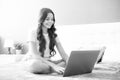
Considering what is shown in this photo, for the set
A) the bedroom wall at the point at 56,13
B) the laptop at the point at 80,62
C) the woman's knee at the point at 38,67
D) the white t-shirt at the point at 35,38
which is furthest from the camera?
the bedroom wall at the point at 56,13

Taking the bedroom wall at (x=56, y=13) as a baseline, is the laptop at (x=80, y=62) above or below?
below

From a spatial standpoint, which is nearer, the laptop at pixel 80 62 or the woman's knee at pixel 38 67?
the laptop at pixel 80 62

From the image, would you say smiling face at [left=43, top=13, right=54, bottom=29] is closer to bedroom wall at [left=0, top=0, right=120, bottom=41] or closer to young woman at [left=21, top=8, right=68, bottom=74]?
young woman at [left=21, top=8, right=68, bottom=74]

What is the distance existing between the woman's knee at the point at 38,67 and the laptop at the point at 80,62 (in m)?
0.29

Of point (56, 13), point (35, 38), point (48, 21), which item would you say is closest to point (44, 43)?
point (35, 38)

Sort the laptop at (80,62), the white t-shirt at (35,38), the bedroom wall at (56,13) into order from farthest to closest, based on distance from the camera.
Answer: the bedroom wall at (56,13), the white t-shirt at (35,38), the laptop at (80,62)

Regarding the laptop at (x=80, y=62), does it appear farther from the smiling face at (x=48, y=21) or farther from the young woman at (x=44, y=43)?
the smiling face at (x=48, y=21)

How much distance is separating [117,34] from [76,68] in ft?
6.18

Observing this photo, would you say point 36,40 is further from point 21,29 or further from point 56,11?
point 21,29

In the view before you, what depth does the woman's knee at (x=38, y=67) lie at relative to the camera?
2.06 metres

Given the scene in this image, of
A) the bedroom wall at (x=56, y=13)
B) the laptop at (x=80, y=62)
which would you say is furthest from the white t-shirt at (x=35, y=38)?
the bedroom wall at (x=56, y=13)

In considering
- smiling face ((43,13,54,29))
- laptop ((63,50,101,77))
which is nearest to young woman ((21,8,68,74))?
smiling face ((43,13,54,29))

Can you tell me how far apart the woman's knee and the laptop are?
0.29 meters

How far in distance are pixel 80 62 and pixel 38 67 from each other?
15.8 inches
